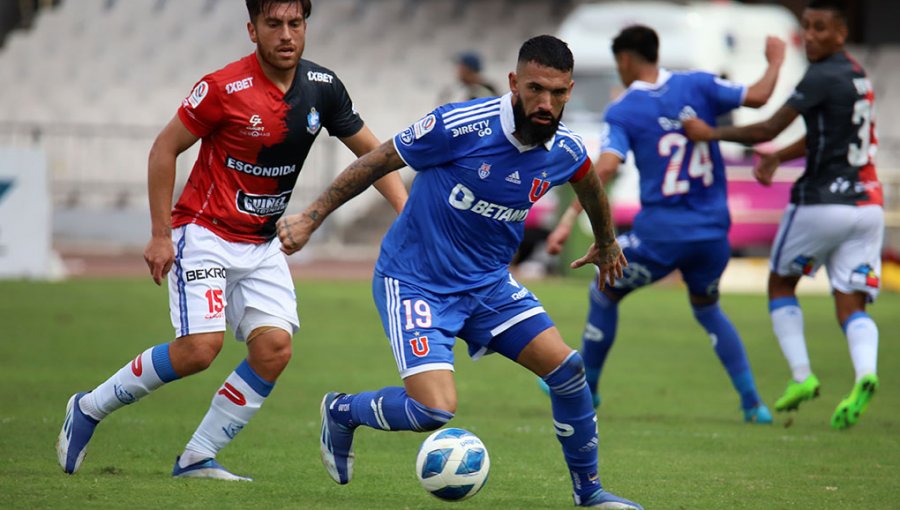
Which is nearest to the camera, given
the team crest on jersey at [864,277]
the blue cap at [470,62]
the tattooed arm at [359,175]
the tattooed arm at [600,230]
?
the tattooed arm at [359,175]

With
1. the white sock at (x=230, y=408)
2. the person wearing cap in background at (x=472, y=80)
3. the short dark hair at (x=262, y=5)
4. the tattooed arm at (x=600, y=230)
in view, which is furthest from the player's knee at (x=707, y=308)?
the person wearing cap in background at (x=472, y=80)

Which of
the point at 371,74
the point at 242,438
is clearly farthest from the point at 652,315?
the point at 371,74

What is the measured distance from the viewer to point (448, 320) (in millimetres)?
5895

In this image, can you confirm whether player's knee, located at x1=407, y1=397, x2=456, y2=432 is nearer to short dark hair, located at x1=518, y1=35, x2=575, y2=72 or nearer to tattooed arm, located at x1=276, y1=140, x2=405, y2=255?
tattooed arm, located at x1=276, y1=140, x2=405, y2=255

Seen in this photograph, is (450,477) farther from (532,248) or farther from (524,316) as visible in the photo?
(532,248)

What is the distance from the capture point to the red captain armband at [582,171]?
5957mm

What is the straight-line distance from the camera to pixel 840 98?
8609mm

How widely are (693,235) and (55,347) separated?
5.72m

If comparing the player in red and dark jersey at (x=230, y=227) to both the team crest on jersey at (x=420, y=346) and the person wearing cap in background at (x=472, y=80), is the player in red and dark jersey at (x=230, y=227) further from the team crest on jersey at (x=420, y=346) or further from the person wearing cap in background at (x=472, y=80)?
the person wearing cap in background at (x=472, y=80)

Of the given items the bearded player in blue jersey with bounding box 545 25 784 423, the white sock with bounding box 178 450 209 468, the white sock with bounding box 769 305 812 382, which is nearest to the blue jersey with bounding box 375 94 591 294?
the white sock with bounding box 178 450 209 468

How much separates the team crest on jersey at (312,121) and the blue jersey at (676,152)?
2.86 m

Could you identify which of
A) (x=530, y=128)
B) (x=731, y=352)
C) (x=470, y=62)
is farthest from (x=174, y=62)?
(x=530, y=128)

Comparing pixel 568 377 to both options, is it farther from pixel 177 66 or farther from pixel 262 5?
pixel 177 66

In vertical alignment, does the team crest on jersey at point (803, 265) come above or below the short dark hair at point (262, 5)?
below
